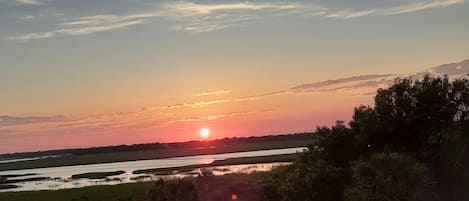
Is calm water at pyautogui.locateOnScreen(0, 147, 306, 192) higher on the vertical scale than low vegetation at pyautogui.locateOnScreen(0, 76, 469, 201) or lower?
lower

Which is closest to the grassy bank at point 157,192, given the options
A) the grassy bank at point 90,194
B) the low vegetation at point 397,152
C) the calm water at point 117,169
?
the grassy bank at point 90,194

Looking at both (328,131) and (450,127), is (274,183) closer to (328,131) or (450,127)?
(328,131)

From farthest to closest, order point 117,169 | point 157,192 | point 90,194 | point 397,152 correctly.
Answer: point 117,169, point 90,194, point 157,192, point 397,152

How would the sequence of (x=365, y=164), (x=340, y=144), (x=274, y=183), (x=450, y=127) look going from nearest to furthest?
(x=365, y=164) → (x=450, y=127) → (x=340, y=144) → (x=274, y=183)

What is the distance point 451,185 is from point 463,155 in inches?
51.6

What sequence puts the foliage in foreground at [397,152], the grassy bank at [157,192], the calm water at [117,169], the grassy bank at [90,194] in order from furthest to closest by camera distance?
the calm water at [117,169] < the grassy bank at [90,194] < the grassy bank at [157,192] < the foliage in foreground at [397,152]

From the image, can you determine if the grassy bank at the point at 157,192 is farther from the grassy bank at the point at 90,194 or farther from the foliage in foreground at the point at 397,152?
the foliage in foreground at the point at 397,152

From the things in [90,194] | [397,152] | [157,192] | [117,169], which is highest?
[397,152]

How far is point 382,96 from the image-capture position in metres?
27.4

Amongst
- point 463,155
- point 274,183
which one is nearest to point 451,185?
A: point 463,155

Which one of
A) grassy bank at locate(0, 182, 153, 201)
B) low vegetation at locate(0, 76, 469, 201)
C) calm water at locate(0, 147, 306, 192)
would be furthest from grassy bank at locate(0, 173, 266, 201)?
low vegetation at locate(0, 76, 469, 201)

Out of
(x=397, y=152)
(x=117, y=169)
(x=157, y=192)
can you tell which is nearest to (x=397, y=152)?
(x=397, y=152)

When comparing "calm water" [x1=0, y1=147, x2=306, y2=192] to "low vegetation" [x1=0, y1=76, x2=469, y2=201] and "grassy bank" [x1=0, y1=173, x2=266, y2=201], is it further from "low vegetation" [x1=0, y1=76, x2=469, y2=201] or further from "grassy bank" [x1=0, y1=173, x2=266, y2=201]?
"low vegetation" [x1=0, y1=76, x2=469, y2=201]

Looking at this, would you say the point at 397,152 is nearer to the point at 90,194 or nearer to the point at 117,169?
the point at 90,194
